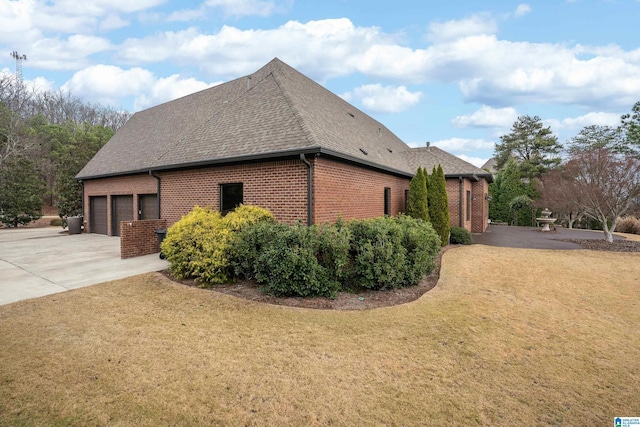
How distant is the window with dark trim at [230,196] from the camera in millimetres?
9130

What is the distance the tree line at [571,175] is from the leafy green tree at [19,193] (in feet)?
116

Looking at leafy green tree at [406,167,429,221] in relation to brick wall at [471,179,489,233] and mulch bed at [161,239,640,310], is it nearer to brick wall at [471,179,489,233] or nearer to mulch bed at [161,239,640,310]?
mulch bed at [161,239,640,310]

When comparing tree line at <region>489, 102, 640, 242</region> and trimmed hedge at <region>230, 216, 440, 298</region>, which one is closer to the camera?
trimmed hedge at <region>230, 216, 440, 298</region>

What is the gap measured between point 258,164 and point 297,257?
403 cm

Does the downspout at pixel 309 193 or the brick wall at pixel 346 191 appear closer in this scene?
the downspout at pixel 309 193

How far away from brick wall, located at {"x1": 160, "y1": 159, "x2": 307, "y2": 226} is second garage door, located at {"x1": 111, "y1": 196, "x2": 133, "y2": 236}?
457 centimetres

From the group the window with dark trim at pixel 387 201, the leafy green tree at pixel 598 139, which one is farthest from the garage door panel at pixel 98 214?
the leafy green tree at pixel 598 139

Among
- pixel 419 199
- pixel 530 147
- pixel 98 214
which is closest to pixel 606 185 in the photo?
pixel 419 199

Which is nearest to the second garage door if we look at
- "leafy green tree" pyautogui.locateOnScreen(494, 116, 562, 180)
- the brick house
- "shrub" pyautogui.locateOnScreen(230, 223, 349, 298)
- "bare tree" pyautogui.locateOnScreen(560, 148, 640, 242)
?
the brick house

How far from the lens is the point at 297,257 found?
5.38 m

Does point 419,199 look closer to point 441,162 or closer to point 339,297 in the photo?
point 441,162

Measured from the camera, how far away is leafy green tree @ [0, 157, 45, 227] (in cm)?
2223

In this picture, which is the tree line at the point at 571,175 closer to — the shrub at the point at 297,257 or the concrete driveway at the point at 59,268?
the shrub at the point at 297,257

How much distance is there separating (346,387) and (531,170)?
115 ft
